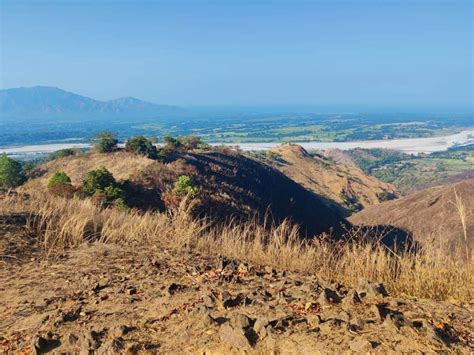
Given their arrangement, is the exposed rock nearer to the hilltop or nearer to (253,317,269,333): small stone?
the hilltop

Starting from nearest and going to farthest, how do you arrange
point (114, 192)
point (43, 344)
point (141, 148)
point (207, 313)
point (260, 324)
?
point (260, 324) < point (43, 344) < point (207, 313) < point (114, 192) < point (141, 148)

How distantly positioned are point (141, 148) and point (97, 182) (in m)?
13.8

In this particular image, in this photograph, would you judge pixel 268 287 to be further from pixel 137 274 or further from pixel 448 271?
pixel 448 271

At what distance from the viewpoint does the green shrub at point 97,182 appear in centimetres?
2417

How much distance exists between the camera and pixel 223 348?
2980 mm

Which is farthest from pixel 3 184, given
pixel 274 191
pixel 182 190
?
pixel 274 191

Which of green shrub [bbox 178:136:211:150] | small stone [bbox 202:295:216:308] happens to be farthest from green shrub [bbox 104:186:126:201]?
green shrub [bbox 178:136:211:150]

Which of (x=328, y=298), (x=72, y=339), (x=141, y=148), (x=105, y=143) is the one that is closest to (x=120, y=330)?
(x=72, y=339)

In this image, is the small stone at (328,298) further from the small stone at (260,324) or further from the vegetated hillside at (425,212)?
the vegetated hillside at (425,212)

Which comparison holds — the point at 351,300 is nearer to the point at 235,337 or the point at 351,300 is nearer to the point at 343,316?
the point at 343,316

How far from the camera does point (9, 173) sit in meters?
33.4

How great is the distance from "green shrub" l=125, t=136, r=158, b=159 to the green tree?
31.6 feet

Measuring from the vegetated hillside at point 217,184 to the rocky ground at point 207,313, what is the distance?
67.0ft

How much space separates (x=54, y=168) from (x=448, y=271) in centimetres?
4064
